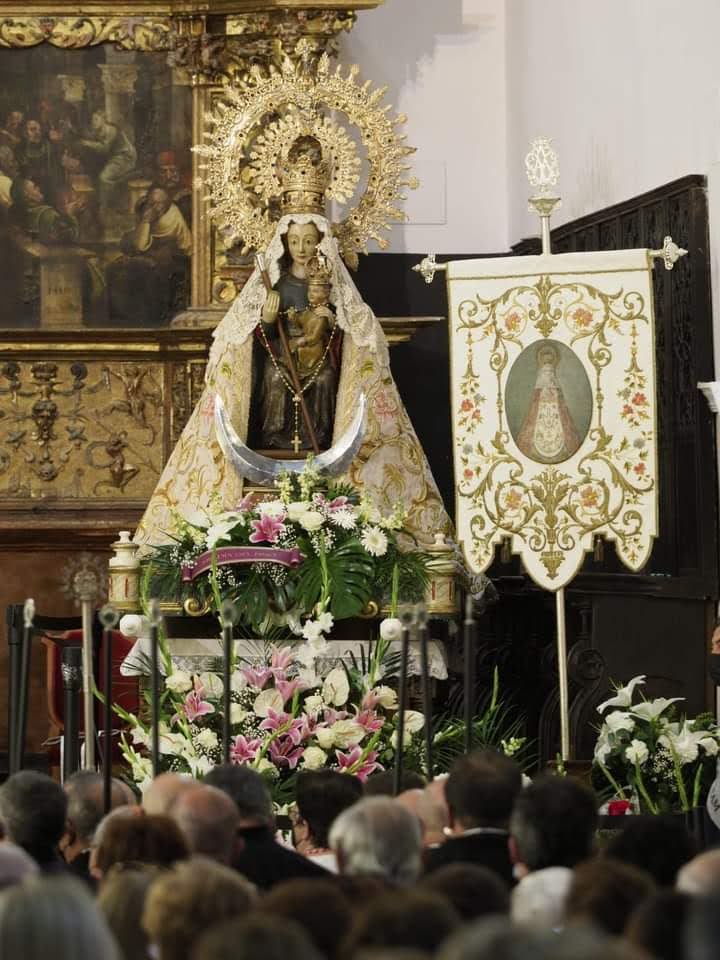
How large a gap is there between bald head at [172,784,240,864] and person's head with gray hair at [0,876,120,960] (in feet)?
5.44

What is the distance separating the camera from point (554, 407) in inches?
343

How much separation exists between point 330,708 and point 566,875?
347 centimetres

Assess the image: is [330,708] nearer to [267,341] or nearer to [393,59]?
[267,341]

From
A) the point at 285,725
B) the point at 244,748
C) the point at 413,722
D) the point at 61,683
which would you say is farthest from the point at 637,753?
the point at 61,683

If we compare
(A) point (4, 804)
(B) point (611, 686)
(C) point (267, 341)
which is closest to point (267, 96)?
(C) point (267, 341)

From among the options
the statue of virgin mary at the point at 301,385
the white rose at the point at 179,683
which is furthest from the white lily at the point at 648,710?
the statue of virgin mary at the point at 301,385

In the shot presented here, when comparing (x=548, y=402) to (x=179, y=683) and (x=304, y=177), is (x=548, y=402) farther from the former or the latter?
(x=304, y=177)

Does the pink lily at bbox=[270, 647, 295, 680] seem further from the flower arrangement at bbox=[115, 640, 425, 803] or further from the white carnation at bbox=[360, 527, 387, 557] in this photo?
the white carnation at bbox=[360, 527, 387, 557]

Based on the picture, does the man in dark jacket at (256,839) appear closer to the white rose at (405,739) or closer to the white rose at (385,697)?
the white rose at (405,739)

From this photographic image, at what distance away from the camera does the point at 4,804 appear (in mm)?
5355

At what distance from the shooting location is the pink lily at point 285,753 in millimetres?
8016

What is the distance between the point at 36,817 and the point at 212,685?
9.72ft

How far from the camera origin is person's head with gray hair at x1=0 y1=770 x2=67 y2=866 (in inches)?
207

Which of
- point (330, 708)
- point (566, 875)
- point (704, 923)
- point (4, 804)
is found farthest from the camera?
point (330, 708)
